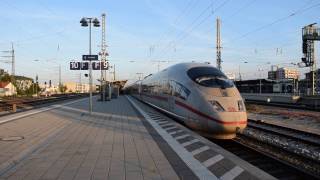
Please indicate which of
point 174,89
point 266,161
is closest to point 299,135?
point 174,89

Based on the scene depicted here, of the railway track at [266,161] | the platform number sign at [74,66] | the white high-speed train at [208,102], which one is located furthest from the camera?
the platform number sign at [74,66]

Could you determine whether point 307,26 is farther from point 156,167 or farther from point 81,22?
point 156,167

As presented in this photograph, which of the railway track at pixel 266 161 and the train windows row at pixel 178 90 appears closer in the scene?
the railway track at pixel 266 161

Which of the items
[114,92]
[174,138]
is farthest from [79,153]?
[114,92]

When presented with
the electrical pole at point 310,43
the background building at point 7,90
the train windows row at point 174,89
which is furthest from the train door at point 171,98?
the background building at point 7,90

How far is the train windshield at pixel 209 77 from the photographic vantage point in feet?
52.2

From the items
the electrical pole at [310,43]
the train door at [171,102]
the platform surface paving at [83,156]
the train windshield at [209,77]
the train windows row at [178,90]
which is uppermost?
the electrical pole at [310,43]

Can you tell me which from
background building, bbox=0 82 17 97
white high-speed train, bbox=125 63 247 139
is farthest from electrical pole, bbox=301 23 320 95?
background building, bbox=0 82 17 97

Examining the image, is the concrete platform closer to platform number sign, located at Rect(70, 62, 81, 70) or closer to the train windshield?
the train windshield

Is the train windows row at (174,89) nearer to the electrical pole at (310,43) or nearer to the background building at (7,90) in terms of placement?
the electrical pole at (310,43)

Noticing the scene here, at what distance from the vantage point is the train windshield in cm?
1591

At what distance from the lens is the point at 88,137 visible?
13609 mm

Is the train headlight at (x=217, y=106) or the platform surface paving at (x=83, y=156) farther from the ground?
the train headlight at (x=217, y=106)

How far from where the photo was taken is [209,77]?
16375 mm
